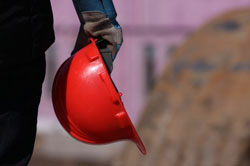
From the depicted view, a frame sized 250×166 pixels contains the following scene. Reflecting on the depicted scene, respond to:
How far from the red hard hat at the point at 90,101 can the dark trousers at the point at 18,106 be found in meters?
0.20

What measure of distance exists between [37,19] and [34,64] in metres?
0.14

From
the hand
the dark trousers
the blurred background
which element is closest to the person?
the dark trousers

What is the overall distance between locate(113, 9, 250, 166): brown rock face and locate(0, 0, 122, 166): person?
215 cm

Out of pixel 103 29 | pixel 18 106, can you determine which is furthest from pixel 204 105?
pixel 18 106

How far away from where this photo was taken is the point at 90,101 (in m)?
2.19

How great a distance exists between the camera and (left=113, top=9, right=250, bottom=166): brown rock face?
4.02m

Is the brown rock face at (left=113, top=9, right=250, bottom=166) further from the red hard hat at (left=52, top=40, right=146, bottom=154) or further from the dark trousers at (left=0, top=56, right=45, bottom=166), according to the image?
the dark trousers at (left=0, top=56, right=45, bottom=166)

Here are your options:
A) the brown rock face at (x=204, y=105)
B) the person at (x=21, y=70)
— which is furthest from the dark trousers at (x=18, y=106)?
the brown rock face at (x=204, y=105)

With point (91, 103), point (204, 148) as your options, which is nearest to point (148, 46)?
point (204, 148)

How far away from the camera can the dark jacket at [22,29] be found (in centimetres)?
191

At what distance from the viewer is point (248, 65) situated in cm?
424

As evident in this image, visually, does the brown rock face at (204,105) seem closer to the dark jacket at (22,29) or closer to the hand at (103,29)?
the hand at (103,29)

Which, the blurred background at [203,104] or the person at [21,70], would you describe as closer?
the person at [21,70]

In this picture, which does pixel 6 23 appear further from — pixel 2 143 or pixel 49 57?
pixel 49 57
